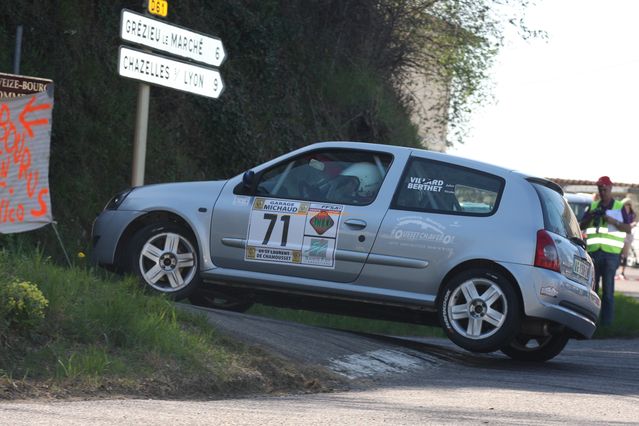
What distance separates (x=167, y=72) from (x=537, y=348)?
13.7 ft

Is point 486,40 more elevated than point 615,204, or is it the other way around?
point 486,40

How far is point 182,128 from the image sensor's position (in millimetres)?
19938

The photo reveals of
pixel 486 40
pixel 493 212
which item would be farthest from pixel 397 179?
pixel 486 40

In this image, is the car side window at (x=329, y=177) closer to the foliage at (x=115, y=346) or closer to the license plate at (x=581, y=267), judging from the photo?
the license plate at (x=581, y=267)

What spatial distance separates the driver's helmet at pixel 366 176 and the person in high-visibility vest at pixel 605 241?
5.26m

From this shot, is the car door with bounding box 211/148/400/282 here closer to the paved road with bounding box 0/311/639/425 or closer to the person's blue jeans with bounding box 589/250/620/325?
the paved road with bounding box 0/311/639/425

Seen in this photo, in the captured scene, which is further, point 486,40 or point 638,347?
point 486,40

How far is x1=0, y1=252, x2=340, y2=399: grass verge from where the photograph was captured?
7840 mm

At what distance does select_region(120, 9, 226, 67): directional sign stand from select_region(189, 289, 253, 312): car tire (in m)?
2.23

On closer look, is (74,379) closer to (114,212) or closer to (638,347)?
(114,212)

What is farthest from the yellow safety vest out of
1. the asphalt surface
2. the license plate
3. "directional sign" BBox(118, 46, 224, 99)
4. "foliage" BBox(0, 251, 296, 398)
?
"foliage" BBox(0, 251, 296, 398)

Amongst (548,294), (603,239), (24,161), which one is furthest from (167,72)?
(603,239)

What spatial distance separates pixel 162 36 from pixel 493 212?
3514 mm

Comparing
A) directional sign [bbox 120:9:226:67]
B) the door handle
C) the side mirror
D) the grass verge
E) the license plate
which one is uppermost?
directional sign [bbox 120:9:226:67]
